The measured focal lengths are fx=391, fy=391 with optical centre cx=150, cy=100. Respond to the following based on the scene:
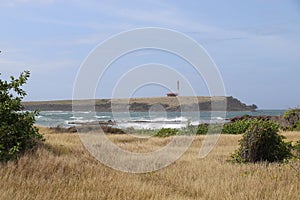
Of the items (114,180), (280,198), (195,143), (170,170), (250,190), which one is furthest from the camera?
(195,143)

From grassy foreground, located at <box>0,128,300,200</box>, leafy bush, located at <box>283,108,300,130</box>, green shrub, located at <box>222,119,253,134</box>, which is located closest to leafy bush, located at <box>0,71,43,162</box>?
grassy foreground, located at <box>0,128,300,200</box>

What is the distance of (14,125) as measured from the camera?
9.41 metres

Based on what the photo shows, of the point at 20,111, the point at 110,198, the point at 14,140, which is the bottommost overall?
the point at 110,198

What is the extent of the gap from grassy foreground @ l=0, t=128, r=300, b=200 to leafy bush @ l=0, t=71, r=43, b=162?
43 centimetres

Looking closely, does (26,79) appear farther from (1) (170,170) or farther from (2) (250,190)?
(2) (250,190)

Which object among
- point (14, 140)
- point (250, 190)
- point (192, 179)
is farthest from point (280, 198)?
point (14, 140)

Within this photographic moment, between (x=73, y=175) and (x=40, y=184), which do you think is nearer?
(x=40, y=184)

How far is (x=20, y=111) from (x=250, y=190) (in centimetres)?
653

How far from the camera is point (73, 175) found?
7.43 m

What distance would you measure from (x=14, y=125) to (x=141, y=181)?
3.81m

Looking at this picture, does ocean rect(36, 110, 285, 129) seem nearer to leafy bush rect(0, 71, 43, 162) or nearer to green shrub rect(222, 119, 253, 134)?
green shrub rect(222, 119, 253, 134)

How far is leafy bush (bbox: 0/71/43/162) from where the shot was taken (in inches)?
Result: 352

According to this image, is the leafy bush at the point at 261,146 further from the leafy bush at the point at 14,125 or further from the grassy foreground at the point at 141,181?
the leafy bush at the point at 14,125

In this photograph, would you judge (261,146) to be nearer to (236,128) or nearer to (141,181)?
(141,181)
